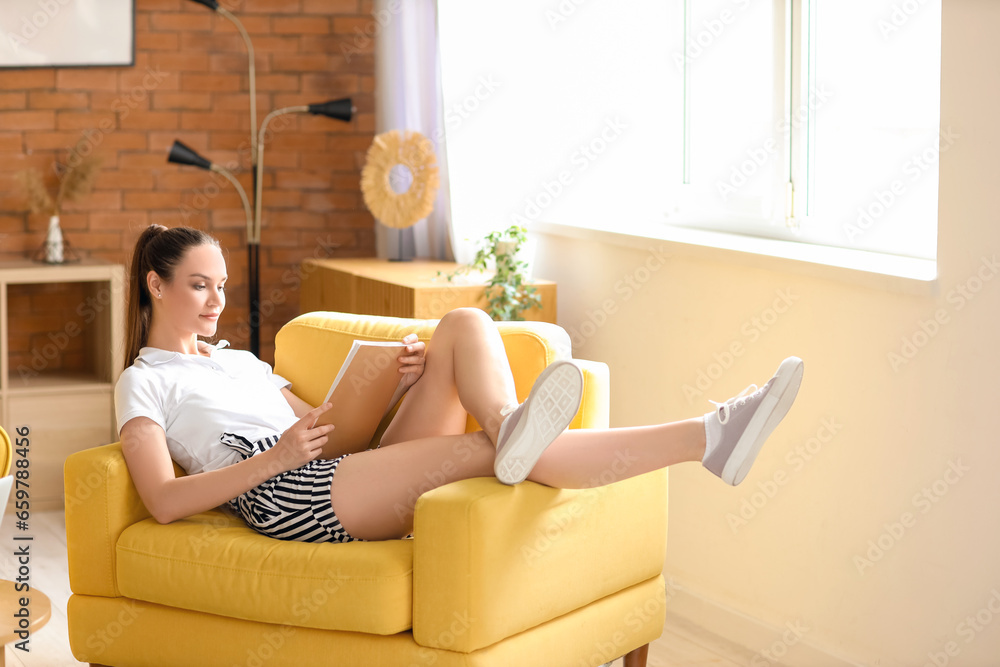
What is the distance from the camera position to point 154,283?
229cm

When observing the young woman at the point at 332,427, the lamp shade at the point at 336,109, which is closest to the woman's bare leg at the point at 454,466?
the young woman at the point at 332,427

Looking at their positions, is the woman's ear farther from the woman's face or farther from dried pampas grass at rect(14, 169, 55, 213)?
dried pampas grass at rect(14, 169, 55, 213)

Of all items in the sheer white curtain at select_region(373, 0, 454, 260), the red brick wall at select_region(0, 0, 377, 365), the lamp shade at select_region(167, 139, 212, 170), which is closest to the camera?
the sheer white curtain at select_region(373, 0, 454, 260)

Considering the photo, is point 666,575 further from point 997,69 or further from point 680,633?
point 997,69

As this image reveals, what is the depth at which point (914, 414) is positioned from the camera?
2.27m

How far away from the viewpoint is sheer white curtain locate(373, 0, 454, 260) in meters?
3.76

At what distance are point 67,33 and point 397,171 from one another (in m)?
1.37

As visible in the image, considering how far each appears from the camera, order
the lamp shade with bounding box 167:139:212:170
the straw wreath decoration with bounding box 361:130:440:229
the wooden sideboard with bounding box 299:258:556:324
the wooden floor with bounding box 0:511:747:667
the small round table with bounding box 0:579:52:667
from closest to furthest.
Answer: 1. the small round table with bounding box 0:579:52:667
2. the wooden floor with bounding box 0:511:747:667
3. the wooden sideboard with bounding box 299:258:556:324
4. the straw wreath decoration with bounding box 361:130:440:229
5. the lamp shade with bounding box 167:139:212:170

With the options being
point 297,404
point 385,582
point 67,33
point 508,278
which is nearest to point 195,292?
point 297,404

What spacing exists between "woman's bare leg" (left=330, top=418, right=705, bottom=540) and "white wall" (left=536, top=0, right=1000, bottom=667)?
0.58 meters

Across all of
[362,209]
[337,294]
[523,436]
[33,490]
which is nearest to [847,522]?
[523,436]

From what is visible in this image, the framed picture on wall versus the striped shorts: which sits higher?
the framed picture on wall

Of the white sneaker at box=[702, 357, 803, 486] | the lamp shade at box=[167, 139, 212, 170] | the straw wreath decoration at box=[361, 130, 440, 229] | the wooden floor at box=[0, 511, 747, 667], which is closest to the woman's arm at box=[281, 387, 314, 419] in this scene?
the wooden floor at box=[0, 511, 747, 667]

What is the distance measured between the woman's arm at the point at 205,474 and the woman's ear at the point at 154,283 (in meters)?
0.34
